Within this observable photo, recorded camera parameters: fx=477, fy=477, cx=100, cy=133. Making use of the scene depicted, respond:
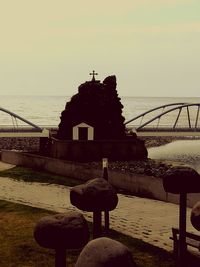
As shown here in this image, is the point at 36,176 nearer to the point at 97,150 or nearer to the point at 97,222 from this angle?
the point at 97,150

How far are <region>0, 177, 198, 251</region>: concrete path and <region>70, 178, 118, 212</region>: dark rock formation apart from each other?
407cm

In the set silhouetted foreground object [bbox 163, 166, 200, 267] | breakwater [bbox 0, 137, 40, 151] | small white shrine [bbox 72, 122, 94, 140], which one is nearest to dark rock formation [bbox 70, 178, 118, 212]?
silhouetted foreground object [bbox 163, 166, 200, 267]

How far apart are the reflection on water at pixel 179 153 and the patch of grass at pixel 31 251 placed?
48.2m

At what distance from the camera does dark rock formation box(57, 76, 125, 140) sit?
4356cm

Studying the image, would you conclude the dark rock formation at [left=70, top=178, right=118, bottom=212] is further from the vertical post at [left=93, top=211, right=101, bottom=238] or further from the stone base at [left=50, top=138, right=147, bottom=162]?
the stone base at [left=50, top=138, right=147, bottom=162]

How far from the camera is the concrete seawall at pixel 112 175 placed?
2270cm

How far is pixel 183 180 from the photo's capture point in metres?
11.3

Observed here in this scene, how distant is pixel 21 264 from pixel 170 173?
4526 mm

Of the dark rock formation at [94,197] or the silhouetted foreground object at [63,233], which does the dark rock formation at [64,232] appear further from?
the dark rock formation at [94,197]

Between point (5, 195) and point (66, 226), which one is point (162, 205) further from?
point (66, 226)

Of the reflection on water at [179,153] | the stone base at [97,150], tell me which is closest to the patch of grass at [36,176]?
the stone base at [97,150]

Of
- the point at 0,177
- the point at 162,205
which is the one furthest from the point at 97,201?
the point at 0,177

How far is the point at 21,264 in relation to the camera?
1230 centimetres

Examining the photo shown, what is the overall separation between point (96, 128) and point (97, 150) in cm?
242
